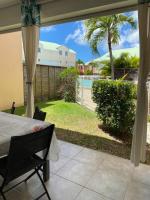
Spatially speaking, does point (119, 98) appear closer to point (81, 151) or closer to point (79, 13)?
point (81, 151)

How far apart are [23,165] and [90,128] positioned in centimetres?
247

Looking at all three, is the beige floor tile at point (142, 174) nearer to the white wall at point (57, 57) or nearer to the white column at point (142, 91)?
the white column at point (142, 91)

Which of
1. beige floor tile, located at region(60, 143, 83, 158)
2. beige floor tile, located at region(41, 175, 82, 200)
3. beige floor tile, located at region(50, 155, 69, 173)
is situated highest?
beige floor tile, located at region(60, 143, 83, 158)

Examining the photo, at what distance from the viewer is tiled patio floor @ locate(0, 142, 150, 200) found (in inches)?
69.7

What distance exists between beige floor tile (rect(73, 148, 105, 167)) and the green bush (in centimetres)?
87

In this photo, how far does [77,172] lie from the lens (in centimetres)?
216

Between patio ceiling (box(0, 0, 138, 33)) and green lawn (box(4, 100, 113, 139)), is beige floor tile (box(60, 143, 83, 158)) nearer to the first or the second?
green lawn (box(4, 100, 113, 139))

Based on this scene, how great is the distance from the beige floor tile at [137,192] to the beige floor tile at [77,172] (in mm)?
474

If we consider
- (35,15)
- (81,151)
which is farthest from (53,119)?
(35,15)

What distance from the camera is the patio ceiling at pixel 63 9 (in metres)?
2.45

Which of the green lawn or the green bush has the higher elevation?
the green bush

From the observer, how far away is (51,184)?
193 cm

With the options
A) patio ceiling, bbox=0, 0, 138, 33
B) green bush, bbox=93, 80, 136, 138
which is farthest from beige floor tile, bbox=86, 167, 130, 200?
patio ceiling, bbox=0, 0, 138, 33

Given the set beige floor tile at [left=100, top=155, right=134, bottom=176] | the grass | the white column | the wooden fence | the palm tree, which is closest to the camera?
the white column
